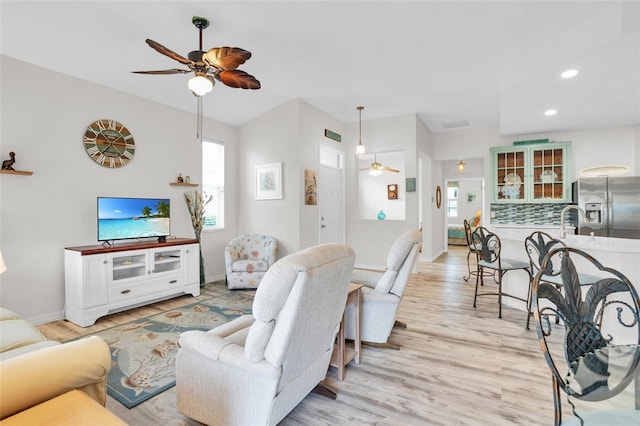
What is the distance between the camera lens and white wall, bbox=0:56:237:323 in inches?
124

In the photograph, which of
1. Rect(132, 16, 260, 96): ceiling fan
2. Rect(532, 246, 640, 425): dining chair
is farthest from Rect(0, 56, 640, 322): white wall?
Rect(532, 246, 640, 425): dining chair

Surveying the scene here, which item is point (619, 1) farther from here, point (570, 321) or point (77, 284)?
point (77, 284)

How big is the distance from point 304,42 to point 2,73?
313 centimetres

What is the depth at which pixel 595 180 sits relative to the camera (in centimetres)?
513

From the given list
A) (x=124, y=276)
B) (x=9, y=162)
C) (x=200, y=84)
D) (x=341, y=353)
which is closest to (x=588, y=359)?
(x=341, y=353)

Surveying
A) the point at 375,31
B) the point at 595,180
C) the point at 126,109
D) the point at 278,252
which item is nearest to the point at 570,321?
the point at 375,31

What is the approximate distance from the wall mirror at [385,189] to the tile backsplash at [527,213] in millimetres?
2227

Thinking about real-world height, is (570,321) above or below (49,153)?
below

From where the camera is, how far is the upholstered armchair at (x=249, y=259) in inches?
182

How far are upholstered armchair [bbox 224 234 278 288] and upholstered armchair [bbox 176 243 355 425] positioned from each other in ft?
9.38

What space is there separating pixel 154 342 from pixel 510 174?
6576mm

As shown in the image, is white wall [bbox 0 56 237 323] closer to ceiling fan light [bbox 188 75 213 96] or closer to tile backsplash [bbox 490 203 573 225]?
ceiling fan light [bbox 188 75 213 96]

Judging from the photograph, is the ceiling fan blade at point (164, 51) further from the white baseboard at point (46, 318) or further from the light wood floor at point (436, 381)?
the white baseboard at point (46, 318)

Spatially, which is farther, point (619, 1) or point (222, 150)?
point (222, 150)
